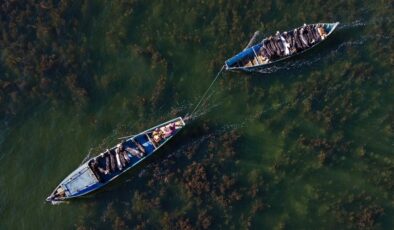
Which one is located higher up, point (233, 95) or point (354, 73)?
point (233, 95)

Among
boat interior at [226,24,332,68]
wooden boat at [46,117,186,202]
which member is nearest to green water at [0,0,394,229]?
wooden boat at [46,117,186,202]

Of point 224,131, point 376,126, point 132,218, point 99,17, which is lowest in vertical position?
point 376,126

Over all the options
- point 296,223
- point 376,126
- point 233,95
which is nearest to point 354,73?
point 376,126

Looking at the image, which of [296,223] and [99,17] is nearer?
[296,223]

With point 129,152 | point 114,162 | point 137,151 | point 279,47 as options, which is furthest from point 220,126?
point 114,162

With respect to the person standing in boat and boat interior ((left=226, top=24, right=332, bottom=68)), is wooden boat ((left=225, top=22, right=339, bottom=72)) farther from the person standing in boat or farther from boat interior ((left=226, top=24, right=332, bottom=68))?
the person standing in boat

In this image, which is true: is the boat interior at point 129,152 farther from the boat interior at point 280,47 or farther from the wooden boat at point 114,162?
the boat interior at point 280,47

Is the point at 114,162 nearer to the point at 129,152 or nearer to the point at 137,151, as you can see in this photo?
the point at 129,152

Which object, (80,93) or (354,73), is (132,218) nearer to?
(80,93)
